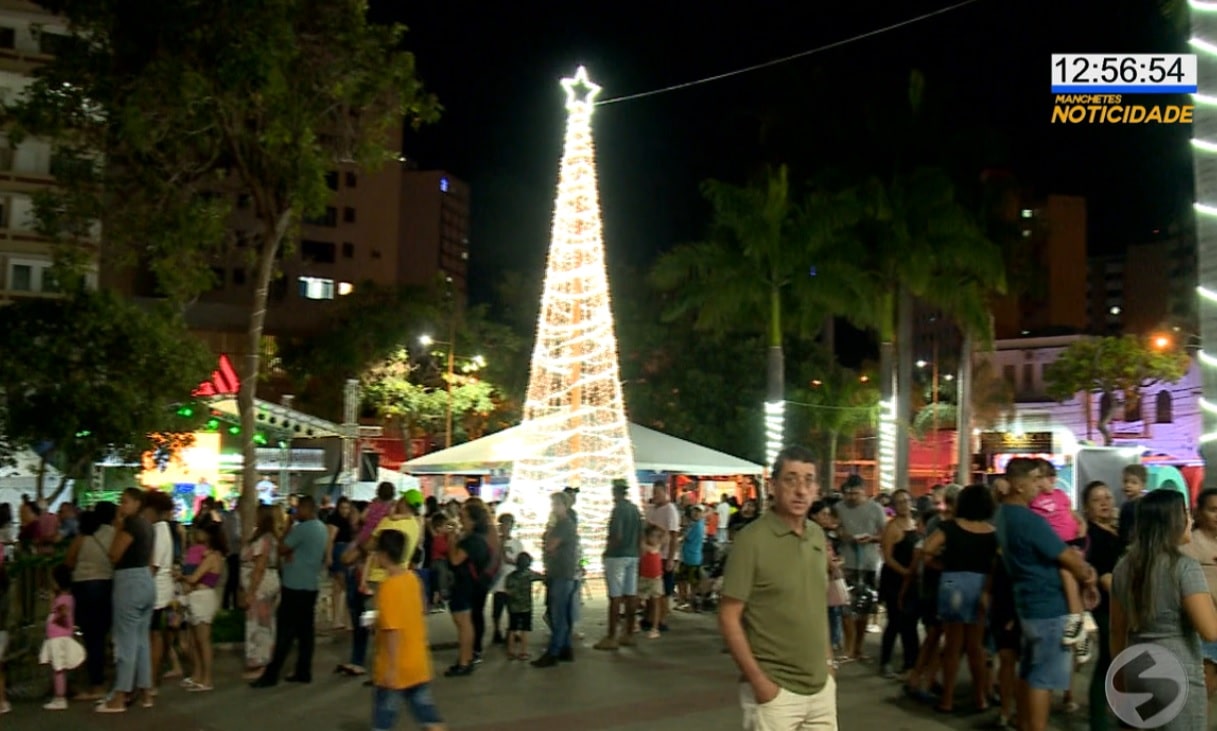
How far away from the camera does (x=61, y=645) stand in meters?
10.1

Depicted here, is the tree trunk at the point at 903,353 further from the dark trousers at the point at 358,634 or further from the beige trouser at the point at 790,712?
the beige trouser at the point at 790,712

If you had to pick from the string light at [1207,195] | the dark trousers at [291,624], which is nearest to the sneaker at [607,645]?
the dark trousers at [291,624]

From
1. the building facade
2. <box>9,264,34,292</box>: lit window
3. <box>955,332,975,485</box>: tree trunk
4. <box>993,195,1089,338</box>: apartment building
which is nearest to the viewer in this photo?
<box>955,332,975,485</box>: tree trunk

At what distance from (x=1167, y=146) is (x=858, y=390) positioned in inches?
618

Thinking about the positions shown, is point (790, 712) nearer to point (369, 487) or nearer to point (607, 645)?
point (607, 645)

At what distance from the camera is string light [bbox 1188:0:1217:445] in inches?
388

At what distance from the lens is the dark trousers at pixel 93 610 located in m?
10.4

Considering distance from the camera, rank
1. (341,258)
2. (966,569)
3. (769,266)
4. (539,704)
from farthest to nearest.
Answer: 1. (341,258)
2. (769,266)
3. (539,704)
4. (966,569)

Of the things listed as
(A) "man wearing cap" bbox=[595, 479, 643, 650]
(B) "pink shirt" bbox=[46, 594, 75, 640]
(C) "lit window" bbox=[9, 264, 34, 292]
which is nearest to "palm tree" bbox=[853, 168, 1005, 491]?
(A) "man wearing cap" bbox=[595, 479, 643, 650]

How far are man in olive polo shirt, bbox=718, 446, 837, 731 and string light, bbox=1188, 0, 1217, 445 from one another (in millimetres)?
5912

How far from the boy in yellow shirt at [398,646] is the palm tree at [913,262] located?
76.7 feet

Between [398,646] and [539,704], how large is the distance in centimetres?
325

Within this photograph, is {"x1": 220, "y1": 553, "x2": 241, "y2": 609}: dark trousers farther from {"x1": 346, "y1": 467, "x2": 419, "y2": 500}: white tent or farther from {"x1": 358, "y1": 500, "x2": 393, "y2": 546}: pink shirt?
{"x1": 346, "y1": 467, "x2": 419, "y2": 500}: white tent

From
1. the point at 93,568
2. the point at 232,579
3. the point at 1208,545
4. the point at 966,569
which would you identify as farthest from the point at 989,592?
the point at 232,579
